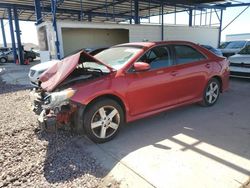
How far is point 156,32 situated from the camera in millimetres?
16312

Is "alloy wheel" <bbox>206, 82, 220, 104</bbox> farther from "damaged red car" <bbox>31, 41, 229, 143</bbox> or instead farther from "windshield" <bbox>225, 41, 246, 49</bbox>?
"windshield" <bbox>225, 41, 246, 49</bbox>

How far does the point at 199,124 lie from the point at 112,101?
1847 millimetres

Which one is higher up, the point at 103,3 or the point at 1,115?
the point at 103,3

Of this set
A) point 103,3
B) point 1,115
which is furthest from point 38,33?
point 1,115

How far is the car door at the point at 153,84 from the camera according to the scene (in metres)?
4.05

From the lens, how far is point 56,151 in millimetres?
3631

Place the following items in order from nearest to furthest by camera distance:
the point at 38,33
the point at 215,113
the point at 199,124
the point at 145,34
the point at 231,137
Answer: the point at 231,137 → the point at 199,124 → the point at 215,113 → the point at 38,33 → the point at 145,34

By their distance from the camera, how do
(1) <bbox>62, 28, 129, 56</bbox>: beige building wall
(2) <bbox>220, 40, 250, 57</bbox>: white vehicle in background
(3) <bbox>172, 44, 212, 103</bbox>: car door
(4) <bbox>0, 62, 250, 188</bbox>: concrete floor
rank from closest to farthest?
(4) <bbox>0, 62, 250, 188</bbox>: concrete floor → (3) <bbox>172, 44, 212, 103</bbox>: car door → (2) <bbox>220, 40, 250, 57</bbox>: white vehicle in background → (1) <bbox>62, 28, 129, 56</bbox>: beige building wall

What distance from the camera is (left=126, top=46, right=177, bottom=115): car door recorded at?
4.05 meters

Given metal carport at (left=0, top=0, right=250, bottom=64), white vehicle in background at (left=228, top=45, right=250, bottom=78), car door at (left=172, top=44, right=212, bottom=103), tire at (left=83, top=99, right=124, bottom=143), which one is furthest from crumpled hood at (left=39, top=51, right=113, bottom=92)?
metal carport at (left=0, top=0, right=250, bottom=64)

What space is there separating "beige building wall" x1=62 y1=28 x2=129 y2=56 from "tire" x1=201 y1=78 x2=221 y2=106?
12386 mm

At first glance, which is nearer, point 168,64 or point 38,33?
point 168,64

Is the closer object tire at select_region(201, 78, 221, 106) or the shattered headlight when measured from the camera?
the shattered headlight

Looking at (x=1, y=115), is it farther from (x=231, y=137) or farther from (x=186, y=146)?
(x=231, y=137)
